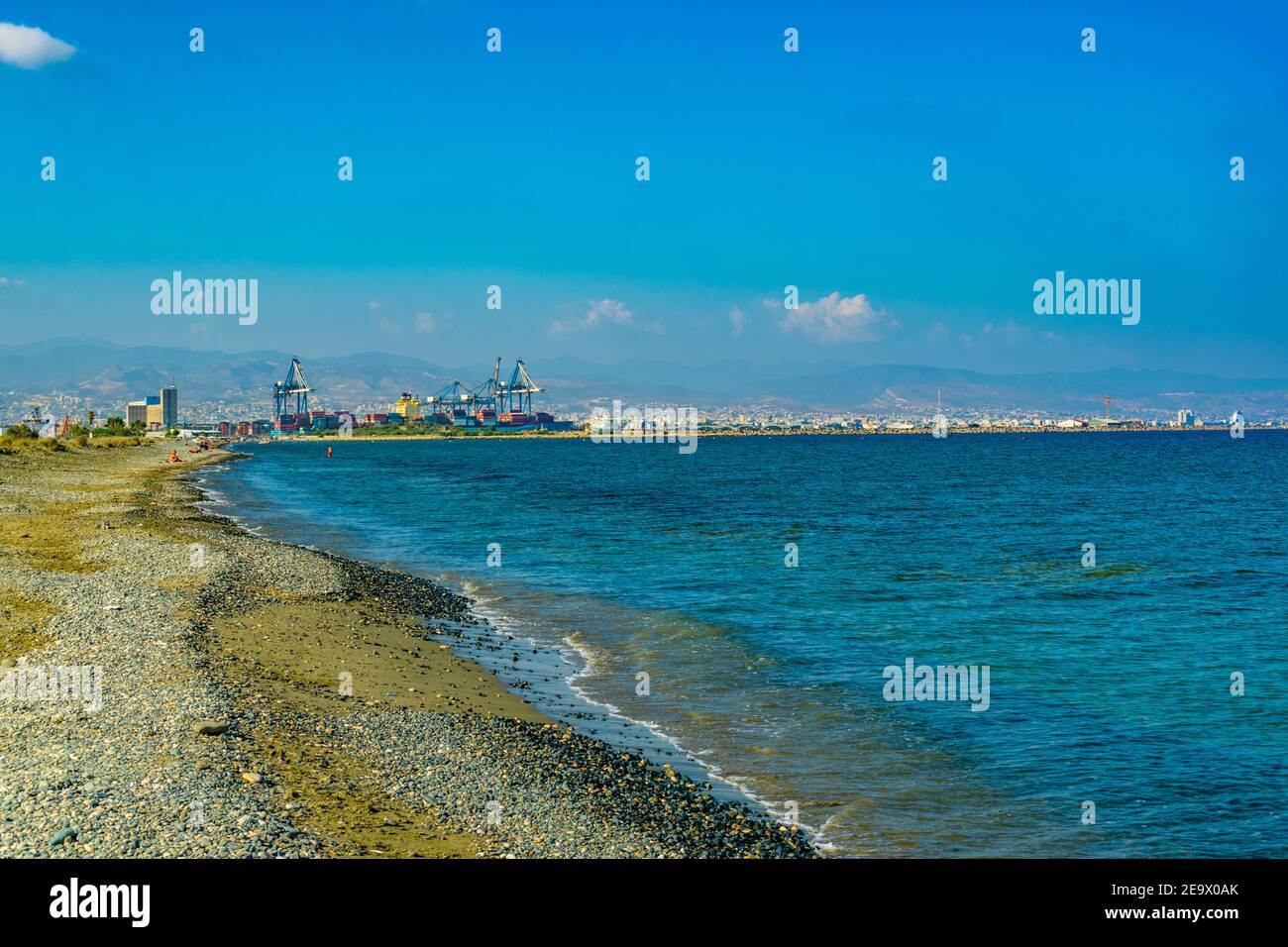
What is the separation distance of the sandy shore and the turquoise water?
6.73 feet

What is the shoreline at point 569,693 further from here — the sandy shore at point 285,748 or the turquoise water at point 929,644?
the sandy shore at point 285,748

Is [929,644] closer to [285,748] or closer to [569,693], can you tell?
[569,693]

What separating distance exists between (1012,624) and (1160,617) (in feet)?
15.6

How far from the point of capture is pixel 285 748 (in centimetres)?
1254

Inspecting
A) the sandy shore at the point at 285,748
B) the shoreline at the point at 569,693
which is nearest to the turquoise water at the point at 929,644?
the shoreline at the point at 569,693

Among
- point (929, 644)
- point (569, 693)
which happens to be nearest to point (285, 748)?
point (569, 693)

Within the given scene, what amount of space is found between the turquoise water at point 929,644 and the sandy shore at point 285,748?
6.73 feet

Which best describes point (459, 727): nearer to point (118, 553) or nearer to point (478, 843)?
point (478, 843)

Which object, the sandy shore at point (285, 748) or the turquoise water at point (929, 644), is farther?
the turquoise water at point (929, 644)

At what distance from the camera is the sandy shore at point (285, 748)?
9742 millimetres

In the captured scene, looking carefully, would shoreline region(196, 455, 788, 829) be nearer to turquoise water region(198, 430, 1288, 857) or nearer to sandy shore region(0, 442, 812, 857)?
turquoise water region(198, 430, 1288, 857)

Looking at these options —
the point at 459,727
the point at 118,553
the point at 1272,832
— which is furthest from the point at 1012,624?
the point at 118,553

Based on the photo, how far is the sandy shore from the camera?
384 inches
